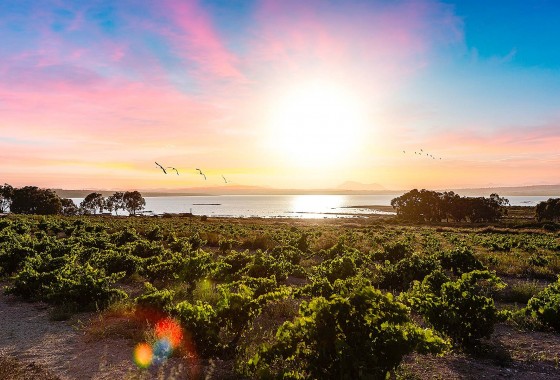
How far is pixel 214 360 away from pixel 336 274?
6999mm

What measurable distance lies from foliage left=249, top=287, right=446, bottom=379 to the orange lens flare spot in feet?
12.6

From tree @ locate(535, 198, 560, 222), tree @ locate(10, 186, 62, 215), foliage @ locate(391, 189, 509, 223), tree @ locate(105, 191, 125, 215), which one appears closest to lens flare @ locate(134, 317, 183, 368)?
foliage @ locate(391, 189, 509, 223)

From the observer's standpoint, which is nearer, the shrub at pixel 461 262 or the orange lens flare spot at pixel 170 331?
the orange lens flare spot at pixel 170 331

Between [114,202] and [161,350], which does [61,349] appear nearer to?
[161,350]

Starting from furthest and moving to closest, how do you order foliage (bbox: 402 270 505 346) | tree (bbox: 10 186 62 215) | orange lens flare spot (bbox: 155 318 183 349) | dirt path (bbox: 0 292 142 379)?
1. tree (bbox: 10 186 62 215)
2. orange lens flare spot (bbox: 155 318 183 349)
3. foliage (bbox: 402 270 505 346)
4. dirt path (bbox: 0 292 142 379)

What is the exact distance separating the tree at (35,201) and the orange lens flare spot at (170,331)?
11289 centimetres

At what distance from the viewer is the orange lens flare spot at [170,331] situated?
30.6 feet

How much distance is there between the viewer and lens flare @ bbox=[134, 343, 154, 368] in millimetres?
8375

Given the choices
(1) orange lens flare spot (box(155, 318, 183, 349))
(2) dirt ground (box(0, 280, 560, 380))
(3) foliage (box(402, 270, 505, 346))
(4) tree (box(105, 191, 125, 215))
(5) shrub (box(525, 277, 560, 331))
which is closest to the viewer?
(2) dirt ground (box(0, 280, 560, 380))

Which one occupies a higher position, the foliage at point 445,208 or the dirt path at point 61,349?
the foliage at point 445,208

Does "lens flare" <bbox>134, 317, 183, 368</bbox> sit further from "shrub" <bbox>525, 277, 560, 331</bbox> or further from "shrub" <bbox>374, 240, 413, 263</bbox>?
"shrub" <bbox>374, 240, 413, 263</bbox>

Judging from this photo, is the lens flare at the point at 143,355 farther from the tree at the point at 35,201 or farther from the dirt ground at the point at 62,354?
the tree at the point at 35,201

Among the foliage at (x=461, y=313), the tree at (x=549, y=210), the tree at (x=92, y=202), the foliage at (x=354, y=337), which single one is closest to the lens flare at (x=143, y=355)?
the foliage at (x=354, y=337)

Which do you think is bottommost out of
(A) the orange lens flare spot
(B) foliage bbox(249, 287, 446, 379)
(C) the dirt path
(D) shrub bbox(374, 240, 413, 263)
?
(C) the dirt path
